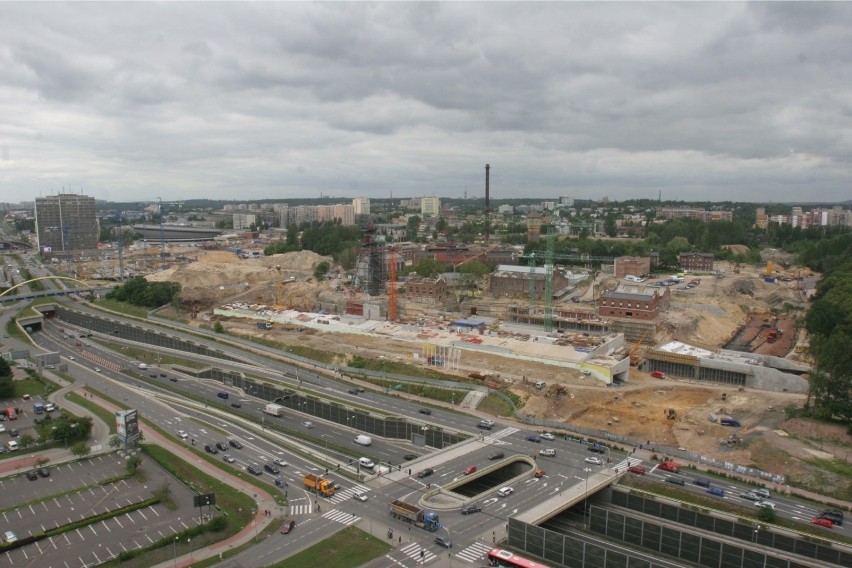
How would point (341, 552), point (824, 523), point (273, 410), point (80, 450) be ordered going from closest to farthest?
point (341, 552) → point (824, 523) → point (80, 450) → point (273, 410)

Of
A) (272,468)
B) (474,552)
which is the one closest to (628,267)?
(272,468)

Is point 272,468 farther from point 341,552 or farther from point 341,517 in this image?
point 341,552

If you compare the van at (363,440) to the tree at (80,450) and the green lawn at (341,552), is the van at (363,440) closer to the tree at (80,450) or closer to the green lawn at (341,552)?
the green lawn at (341,552)

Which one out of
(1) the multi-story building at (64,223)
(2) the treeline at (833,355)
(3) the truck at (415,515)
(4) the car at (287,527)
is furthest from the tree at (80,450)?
(1) the multi-story building at (64,223)

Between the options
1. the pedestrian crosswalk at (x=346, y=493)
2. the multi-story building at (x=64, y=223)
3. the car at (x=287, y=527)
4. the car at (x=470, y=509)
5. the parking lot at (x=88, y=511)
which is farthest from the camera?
the multi-story building at (x=64, y=223)

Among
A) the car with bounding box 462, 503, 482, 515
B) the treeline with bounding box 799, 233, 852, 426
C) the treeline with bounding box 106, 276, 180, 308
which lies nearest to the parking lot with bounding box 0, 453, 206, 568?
the car with bounding box 462, 503, 482, 515

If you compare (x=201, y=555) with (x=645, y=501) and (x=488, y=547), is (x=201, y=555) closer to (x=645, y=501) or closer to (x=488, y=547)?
(x=488, y=547)

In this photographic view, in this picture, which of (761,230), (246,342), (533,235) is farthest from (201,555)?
(761,230)
